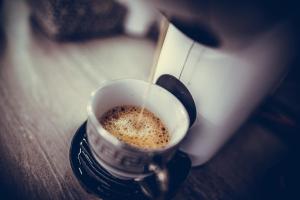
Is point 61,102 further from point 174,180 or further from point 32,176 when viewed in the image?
point 174,180

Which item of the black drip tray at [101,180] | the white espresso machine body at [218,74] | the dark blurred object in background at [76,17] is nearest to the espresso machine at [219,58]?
the white espresso machine body at [218,74]

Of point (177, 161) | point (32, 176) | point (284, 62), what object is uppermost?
point (284, 62)

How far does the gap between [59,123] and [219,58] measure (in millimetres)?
431

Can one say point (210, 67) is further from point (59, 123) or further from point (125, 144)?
point (59, 123)

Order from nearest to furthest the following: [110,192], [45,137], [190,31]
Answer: [190,31], [110,192], [45,137]

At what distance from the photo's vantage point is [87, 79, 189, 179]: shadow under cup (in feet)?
1.25

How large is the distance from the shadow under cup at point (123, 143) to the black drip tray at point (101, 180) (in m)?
0.02

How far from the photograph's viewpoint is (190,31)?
0.33 m

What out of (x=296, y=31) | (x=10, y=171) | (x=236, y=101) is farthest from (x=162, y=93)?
(x=10, y=171)

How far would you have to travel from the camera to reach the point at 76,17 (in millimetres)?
813

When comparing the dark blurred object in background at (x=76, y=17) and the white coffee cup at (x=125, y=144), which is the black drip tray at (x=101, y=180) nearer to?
the white coffee cup at (x=125, y=144)

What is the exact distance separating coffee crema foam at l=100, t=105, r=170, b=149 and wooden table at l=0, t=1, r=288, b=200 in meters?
0.15

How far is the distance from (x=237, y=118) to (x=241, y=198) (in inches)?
8.6

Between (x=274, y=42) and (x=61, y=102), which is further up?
(x=274, y=42)
